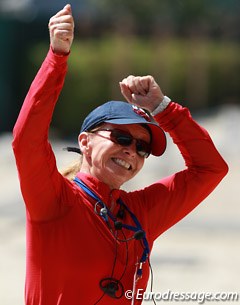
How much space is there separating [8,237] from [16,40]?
15.2m

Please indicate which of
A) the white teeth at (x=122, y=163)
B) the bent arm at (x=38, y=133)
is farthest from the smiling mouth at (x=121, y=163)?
the bent arm at (x=38, y=133)

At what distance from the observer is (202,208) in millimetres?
12750

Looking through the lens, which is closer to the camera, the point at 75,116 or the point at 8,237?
the point at 8,237

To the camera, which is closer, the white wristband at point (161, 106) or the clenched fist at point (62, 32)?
the clenched fist at point (62, 32)

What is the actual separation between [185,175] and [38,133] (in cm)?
105

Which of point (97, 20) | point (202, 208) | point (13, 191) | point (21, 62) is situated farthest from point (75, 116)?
point (202, 208)

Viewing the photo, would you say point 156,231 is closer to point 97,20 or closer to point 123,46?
point 123,46

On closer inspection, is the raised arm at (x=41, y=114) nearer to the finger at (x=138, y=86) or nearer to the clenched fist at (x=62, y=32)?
the clenched fist at (x=62, y=32)

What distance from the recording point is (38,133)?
331cm

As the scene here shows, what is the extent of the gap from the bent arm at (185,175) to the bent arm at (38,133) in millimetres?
709

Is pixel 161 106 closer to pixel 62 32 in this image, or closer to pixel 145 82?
pixel 145 82

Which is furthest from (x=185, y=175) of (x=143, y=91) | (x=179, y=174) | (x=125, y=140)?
(x=125, y=140)

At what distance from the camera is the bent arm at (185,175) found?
3969 millimetres

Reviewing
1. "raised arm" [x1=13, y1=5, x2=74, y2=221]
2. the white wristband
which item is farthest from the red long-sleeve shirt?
the white wristband
